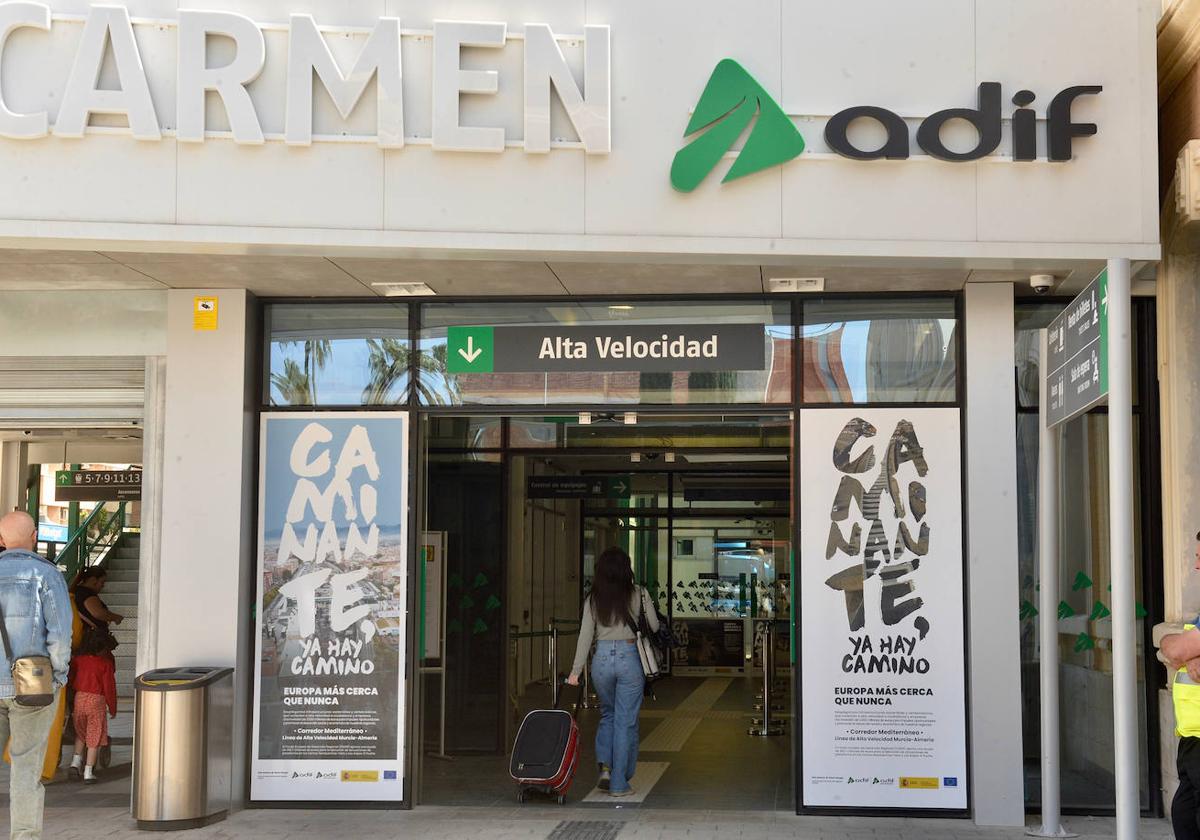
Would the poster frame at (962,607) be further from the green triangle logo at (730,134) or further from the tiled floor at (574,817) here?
the green triangle logo at (730,134)

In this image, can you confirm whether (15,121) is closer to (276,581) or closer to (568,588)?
(276,581)

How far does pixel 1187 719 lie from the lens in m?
5.80

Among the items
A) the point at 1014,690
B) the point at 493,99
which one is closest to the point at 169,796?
the point at 493,99

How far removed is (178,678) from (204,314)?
240 cm

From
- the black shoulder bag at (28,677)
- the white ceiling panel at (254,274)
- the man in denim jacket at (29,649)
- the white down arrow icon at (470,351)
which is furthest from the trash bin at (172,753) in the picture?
the white down arrow icon at (470,351)

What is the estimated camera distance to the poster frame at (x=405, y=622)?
8.89 metres

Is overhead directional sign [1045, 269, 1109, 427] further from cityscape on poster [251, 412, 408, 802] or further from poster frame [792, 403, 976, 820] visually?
cityscape on poster [251, 412, 408, 802]

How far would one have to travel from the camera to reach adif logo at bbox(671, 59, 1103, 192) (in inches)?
296

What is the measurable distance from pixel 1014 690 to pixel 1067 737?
0.85 metres

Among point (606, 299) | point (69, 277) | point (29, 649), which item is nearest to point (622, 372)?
point (606, 299)

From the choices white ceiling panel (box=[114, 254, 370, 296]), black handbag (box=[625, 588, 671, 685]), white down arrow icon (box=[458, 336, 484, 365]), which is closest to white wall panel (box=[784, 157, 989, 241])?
white down arrow icon (box=[458, 336, 484, 365])

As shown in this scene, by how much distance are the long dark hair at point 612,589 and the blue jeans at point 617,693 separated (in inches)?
7.8

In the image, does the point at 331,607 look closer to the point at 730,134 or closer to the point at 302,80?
the point at 302,80

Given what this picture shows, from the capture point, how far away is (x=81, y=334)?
9.26 meters
